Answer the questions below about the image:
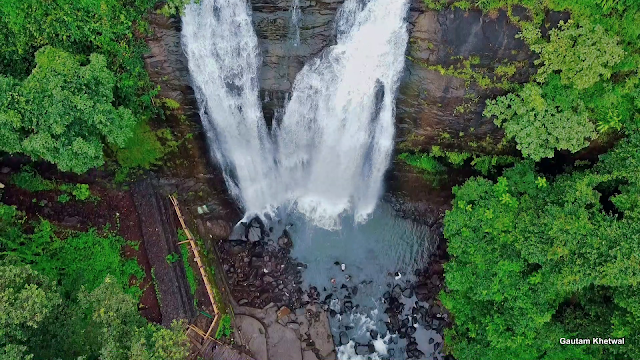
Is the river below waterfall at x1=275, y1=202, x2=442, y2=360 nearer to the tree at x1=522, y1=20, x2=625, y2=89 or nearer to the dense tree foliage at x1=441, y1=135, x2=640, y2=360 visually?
the dense tree foliage at x1=441, y1=135, x2=640, y2=360

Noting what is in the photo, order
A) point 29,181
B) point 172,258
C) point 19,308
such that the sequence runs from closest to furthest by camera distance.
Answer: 1. point 19,308
2. point 29,181
3. point 172,258

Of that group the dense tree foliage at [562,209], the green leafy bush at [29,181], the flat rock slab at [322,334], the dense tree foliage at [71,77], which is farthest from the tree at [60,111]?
the dense tree foliage at [562,209]

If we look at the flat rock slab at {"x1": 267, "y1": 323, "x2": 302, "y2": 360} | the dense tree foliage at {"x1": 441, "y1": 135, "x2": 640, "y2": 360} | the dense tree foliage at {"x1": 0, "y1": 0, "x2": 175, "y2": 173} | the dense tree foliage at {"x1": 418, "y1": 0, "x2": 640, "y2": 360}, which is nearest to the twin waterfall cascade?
the dense tree foliage at {"x1": 0, "y1": 0, "x2": 175, "y2": 173}

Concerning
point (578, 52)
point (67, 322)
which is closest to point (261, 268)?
point (67, 322)

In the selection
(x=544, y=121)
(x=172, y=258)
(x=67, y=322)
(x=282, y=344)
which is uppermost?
(x=544, y=121)

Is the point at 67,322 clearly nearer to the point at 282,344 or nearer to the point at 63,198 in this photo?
the point at 63,198

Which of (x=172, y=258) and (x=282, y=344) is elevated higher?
(x=172, y=258)

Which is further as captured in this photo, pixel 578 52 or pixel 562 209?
pixel 562 209
